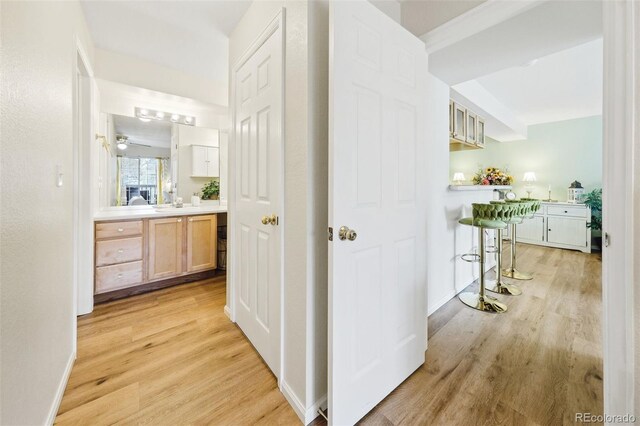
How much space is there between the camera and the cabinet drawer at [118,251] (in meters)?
2.44

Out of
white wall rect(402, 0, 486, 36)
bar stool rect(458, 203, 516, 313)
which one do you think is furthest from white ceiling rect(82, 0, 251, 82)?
bar stool rect(458, 203, 516, 313)

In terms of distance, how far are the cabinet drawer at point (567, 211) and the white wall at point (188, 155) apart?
20.9ft

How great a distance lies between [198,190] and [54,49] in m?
2.32

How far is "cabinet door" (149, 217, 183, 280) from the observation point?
2748 mm

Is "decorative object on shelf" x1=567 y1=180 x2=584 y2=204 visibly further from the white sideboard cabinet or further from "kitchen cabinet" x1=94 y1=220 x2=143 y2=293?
"kitchen cabinet" x1=94 y1=220 x2=143 y2=293

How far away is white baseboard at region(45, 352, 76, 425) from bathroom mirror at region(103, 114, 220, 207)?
77.0 inches

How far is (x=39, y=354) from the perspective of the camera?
3.69ft

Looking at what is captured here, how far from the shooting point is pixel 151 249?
2.73 m

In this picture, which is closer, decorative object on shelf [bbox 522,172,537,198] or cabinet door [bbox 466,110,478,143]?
cabinet door [bbox 466,110,478,143]

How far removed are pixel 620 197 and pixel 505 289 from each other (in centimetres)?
237

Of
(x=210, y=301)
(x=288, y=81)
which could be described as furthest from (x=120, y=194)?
(x=288, y=81)

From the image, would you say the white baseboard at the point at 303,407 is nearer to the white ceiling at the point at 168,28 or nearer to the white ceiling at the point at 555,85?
the white ceiling at the point at 168,28

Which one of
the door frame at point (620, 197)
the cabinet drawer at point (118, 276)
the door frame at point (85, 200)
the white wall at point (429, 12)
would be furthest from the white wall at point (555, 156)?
the door frame at point (85, 200)

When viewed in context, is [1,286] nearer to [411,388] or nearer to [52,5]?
[52,5]
